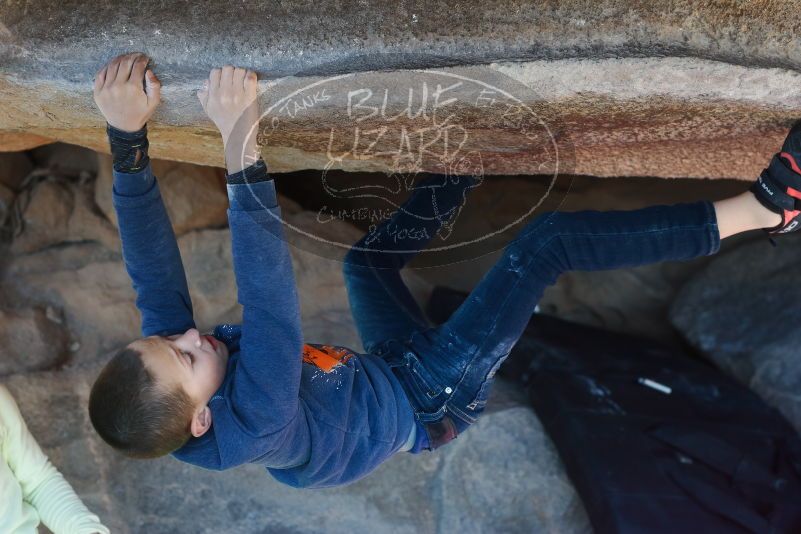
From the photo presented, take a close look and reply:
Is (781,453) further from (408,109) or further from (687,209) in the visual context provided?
(408,109)

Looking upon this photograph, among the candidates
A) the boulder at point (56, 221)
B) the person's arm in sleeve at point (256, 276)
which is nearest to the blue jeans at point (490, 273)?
the person's arm in sleeve at point (256, 276)

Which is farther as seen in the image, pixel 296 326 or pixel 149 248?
pixel 149 248

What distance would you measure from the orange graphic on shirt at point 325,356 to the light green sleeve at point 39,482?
56 centimetres

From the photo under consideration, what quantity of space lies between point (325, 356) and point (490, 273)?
0.98 feet

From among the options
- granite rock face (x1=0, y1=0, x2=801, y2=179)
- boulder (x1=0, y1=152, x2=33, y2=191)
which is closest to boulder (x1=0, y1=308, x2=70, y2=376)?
boulder (x1=0, y1=152, x2=33, y2=191)

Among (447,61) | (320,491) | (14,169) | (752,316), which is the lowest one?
(320,491)

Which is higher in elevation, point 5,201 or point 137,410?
point 137,410

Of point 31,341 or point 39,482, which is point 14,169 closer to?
point 31,341

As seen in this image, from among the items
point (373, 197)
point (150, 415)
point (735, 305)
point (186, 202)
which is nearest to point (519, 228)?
point (373, 197)

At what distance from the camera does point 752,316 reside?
6.80ft

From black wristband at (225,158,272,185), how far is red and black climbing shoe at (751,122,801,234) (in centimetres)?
74

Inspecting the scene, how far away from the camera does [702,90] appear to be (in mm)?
1074

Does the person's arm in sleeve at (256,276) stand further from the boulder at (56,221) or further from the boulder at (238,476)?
the boulder at (56,221)

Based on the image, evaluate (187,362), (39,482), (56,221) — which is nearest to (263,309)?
(187,362)
